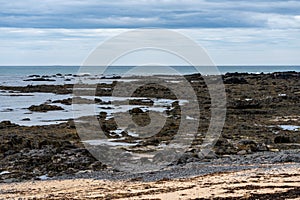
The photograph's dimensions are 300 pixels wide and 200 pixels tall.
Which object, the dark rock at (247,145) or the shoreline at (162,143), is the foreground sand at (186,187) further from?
the dark rock at (247,145)

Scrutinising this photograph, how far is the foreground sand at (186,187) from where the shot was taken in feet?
47.8

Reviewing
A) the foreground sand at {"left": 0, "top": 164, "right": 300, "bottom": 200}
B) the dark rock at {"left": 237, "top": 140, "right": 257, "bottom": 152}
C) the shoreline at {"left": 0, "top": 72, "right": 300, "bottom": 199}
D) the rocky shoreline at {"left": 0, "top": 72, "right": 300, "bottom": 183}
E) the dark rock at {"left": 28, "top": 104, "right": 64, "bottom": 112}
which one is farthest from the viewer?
the dark rock at {"left": 28, "top": 104, "right": 64, "bottom": 112}

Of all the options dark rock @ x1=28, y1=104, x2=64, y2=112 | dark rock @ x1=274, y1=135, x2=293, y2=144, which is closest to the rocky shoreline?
dark rock @ x1=274, y1=135, x2=293, y2=144

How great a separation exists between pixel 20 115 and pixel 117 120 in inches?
359

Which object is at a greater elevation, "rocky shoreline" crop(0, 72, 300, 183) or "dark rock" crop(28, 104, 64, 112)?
"dark rock" crop(28, 104, 64, 112)

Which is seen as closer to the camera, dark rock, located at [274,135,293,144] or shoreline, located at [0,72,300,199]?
shoreline, located at [0,72,300,199]

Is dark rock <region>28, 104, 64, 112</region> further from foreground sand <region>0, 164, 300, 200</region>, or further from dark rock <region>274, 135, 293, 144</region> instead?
foreground sand <region>0, 164, 300, 200</region>

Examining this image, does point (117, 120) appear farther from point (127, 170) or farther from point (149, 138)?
point (127, 170)

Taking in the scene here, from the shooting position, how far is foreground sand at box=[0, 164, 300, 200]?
14.6m

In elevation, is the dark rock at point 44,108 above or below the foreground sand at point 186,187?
above

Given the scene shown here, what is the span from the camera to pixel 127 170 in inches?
825


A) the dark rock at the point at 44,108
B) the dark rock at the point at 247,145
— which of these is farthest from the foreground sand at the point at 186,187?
the dark rock at the point at 44,108

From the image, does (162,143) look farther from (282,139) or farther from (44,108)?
(44,108)

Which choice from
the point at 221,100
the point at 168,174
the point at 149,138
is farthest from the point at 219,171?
the point at 221,100
